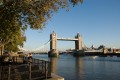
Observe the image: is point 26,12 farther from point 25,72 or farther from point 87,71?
point 87,71

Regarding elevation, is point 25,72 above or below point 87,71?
above

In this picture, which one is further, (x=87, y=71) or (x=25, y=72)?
(x=87, y=71)

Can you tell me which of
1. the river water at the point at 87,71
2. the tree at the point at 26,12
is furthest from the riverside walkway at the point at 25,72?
the river water at the point at 87,71

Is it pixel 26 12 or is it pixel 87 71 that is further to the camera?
pixel 87 71

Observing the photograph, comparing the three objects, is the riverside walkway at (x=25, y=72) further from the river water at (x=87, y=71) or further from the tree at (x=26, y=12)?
the river water at (x=87, y=71)

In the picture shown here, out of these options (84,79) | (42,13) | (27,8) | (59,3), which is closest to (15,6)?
(27,8)

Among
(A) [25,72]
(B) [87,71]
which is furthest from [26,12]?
(B) [87,71]

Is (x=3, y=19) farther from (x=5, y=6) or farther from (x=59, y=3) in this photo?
(x=59, y=3)

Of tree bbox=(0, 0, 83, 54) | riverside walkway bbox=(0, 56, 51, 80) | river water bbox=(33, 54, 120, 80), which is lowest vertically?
river water bbox=(33, 54, 120, 80)

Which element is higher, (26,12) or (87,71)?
(26,12)

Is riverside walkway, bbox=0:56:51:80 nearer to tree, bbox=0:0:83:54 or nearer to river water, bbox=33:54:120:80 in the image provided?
tree, bbox=0:0:83:54

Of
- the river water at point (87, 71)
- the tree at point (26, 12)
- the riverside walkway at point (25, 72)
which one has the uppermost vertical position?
the tree at point (26, 12)

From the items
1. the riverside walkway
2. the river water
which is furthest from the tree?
the river water

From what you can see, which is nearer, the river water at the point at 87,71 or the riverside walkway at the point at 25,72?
the riverside walkway at the point at 25,72
